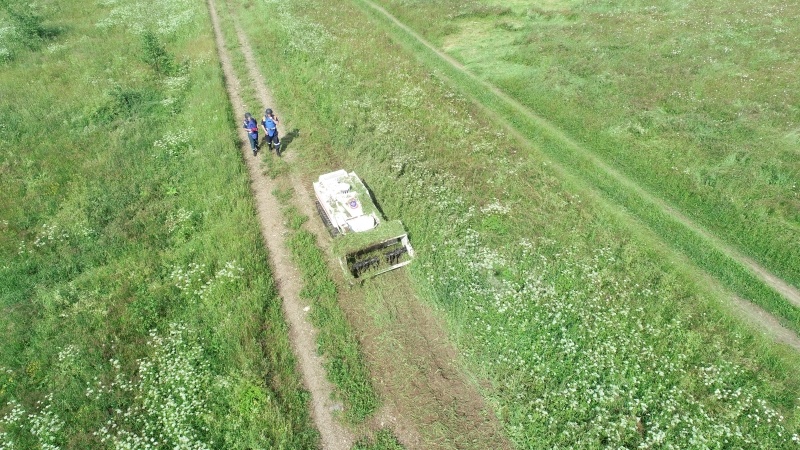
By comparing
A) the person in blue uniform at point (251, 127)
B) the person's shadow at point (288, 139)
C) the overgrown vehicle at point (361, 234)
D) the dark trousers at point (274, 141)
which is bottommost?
the overgrown vehicle at point (361, 234)

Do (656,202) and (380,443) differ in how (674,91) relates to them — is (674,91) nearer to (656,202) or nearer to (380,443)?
(656,202)

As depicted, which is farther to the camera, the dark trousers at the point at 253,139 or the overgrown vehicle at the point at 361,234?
the dark trousers at the point at 253,139

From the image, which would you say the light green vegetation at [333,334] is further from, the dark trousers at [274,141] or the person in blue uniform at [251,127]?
the person in blue uniform at [251,127]

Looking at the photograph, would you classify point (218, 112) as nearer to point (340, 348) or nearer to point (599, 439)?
point (340, 348)

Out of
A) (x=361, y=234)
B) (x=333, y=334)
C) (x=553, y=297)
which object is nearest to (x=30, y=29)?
(x=361, y=234)

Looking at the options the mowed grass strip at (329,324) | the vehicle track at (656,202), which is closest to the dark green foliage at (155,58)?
the mowed grass strip at (329,324)

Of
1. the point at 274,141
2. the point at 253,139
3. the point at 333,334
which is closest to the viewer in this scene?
the point at 333,334
